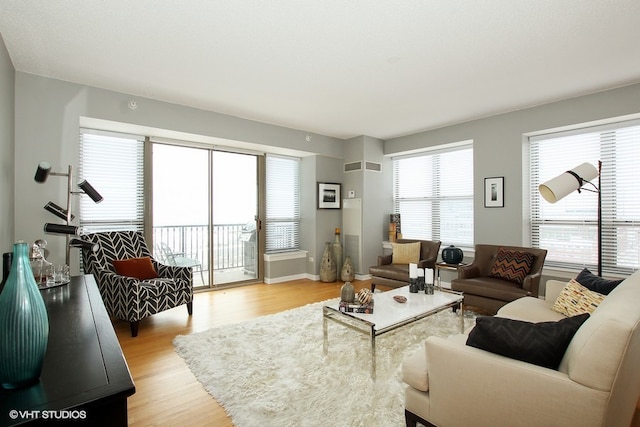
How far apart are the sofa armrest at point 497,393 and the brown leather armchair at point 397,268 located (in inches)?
107

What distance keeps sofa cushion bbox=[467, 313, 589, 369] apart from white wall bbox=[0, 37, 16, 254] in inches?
143

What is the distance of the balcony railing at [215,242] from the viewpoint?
500cm

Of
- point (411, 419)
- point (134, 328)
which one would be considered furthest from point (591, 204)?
point (134, 328)

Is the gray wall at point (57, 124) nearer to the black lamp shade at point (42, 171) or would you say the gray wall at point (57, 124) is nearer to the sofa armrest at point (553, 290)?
the black lamp shade at point (42, 171)

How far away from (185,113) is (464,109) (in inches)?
147

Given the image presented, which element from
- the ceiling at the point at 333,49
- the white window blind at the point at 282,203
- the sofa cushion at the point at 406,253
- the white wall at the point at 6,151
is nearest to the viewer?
the ceiling at the point at 333,49

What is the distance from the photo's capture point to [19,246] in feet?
3.18

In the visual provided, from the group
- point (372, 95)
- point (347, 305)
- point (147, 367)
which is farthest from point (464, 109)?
point (147, 367)

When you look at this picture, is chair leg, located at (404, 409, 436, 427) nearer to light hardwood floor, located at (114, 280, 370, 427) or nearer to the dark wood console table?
light hardwood floor, located at (114, 280, 370, 427)

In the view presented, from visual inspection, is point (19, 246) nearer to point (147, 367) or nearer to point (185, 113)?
point (147, 367)

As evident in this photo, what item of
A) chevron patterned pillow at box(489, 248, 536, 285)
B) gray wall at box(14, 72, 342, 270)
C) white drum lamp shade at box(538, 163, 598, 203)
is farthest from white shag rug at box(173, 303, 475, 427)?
gray wall at box(14, 72, 342, 270)

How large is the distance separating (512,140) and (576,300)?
8.75 feet

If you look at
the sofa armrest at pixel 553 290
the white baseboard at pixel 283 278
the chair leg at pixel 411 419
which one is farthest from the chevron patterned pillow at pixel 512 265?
the white baseboard at pixel 283 278

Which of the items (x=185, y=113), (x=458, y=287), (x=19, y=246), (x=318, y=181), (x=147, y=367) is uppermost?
(x=185, y=113)
